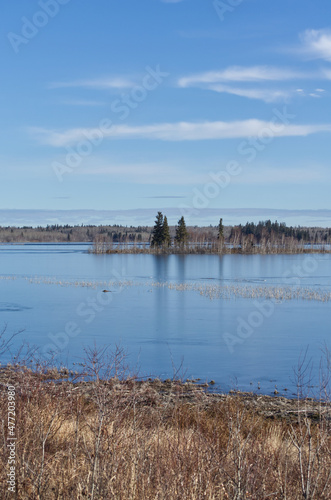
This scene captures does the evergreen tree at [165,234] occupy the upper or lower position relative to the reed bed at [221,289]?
upper

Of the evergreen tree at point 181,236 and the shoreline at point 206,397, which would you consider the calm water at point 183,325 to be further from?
the evergreen tree at point 181,236

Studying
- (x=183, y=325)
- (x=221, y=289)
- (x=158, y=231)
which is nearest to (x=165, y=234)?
(x=158, y=231)

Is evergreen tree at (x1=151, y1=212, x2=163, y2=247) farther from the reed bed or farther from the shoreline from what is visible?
the shoreline

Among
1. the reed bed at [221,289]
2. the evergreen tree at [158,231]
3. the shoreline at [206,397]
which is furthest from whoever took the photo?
the evergreen tree at [158,231]

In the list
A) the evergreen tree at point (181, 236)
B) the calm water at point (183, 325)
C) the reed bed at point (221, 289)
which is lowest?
the calm water at point (183, 325)

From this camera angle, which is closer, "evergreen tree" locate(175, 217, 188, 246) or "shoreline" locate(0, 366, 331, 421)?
"shoreline" locate(0, 366, 331, 421)

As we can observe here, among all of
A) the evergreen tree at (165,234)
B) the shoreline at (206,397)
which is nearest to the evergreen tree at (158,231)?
the evergreen tree at (165,234)

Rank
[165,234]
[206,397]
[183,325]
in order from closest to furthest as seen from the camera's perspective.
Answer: [206,397] → [183,325] → [165,234]

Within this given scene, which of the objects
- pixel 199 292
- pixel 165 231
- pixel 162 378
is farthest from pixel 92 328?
pixel 165 231

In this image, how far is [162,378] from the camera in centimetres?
1254

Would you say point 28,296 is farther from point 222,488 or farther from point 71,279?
point 222,488

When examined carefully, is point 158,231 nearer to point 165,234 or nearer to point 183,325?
point 165,234

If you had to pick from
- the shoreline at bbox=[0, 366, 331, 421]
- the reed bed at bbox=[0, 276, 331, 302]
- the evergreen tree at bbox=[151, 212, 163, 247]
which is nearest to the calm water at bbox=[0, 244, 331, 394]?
the reed bed at bbox=[0, 276, 331, 302]

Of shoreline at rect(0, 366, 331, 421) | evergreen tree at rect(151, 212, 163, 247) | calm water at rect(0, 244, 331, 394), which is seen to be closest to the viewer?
shoreline at rect(0, 366, 331, 421)
